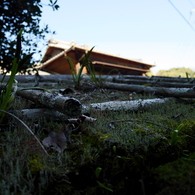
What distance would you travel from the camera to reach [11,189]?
1.14m

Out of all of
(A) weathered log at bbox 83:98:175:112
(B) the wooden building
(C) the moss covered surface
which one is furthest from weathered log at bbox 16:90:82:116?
(B) the wooden building

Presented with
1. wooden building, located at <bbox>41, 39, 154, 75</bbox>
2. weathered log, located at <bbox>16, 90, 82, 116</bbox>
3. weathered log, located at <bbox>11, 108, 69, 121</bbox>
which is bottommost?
weathered log, located at <bbox>11, 108, 69, 121</bbox>

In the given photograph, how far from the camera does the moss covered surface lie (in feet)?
A: 3.82

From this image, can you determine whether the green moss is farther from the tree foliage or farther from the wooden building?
the wooden building

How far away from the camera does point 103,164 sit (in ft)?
4.67

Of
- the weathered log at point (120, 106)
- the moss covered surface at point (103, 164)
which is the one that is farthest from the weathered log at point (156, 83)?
the moss covered surface at point (103, 164)

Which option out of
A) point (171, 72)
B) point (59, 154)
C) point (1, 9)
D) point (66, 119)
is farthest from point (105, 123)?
point (171, 72)

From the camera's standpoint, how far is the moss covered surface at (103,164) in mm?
1163

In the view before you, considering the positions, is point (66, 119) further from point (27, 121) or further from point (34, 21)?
point (34, 21)

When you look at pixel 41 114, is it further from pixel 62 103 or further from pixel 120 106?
pixel 120 106

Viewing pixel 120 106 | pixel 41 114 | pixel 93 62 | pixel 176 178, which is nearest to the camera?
pixel 176 178

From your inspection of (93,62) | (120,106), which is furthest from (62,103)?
(93,62)

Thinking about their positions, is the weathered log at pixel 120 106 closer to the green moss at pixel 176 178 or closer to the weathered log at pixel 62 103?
the weathered log at pixel 62 103

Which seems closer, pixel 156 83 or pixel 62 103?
pixel 62 103
